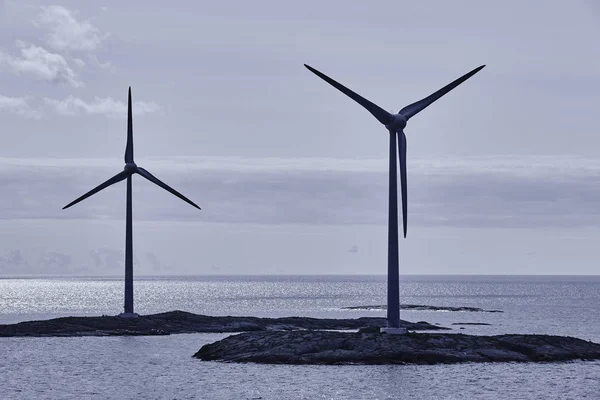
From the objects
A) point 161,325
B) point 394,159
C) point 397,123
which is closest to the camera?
point 394,159

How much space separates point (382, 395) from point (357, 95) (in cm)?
2521

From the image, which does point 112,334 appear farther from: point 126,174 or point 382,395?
point 382,395

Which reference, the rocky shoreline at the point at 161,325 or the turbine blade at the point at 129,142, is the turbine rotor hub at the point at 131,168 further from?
the rocky shoreline at the point at 161,325

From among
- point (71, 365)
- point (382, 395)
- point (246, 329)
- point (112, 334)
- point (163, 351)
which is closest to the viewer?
point (382, 395)

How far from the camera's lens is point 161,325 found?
12381cm

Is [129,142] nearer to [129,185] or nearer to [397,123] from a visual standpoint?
[129,185]

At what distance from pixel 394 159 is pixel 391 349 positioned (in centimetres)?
1515

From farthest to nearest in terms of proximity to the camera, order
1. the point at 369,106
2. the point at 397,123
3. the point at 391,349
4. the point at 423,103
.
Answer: the point at 423,103, the point at 369,106, the point at 397,123, the point at 391,349

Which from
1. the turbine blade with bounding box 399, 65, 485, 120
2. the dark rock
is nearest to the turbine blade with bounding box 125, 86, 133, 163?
the dark rock

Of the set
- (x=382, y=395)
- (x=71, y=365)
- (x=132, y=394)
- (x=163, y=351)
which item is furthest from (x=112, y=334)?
(x=382, y=395)

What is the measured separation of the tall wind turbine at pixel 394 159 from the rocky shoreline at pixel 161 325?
4487cm

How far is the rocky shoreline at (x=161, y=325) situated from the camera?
116m

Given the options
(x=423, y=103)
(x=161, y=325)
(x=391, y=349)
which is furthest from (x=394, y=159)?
(x=161, y=325)

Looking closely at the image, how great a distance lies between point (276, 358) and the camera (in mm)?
80312
